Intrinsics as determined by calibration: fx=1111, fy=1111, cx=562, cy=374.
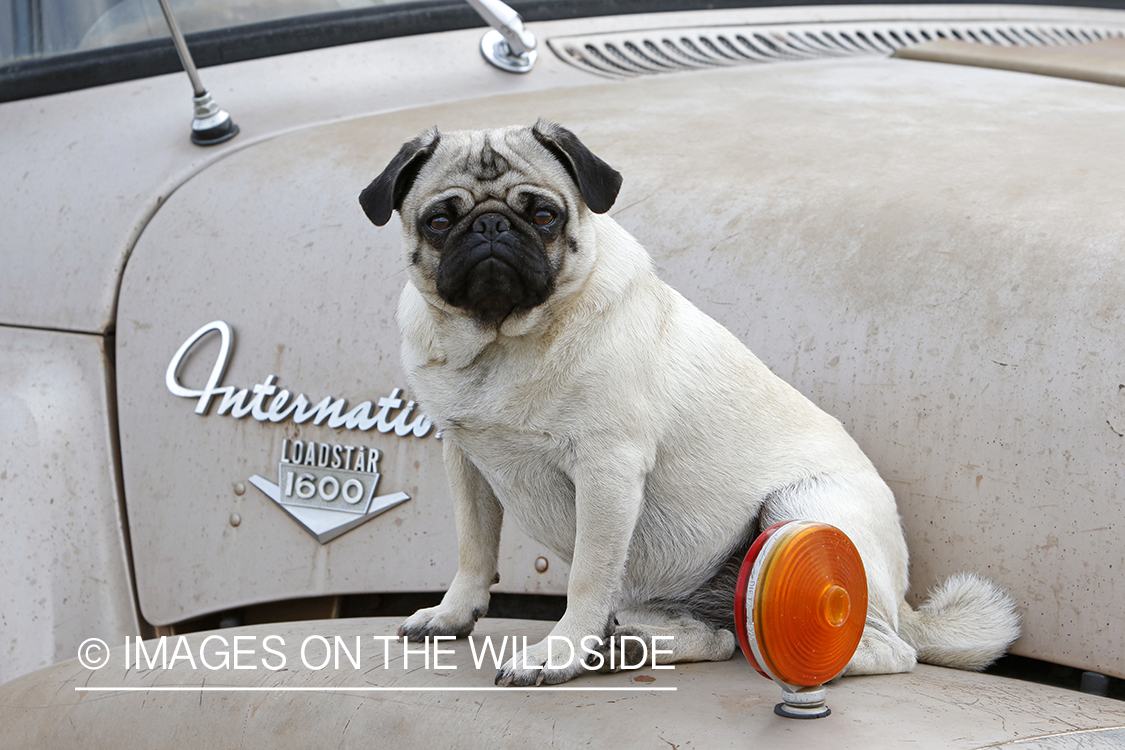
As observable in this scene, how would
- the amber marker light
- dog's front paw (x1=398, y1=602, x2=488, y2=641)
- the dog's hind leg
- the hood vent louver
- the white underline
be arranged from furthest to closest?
the hood vent louver < dog's front paw (x1=398, y1=602, x2=488, y2=641) < the dog's hind leg < the white underline < the amber marker light

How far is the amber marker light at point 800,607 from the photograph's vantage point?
3.98 feet

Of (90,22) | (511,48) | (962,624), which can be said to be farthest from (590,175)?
Result: (90,22)

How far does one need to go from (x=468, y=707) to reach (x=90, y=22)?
184cm

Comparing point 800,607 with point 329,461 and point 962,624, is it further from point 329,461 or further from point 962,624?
point 329,461

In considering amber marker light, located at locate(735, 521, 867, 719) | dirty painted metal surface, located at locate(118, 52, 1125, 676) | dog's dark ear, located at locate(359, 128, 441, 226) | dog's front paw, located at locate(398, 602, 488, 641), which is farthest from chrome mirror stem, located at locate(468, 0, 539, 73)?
amber marker light, located at locate(735, 521, 867, 719)

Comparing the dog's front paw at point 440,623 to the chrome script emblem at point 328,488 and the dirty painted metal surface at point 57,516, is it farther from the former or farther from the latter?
the dirty painted metal surface at point 57,516

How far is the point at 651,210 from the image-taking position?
1875mm

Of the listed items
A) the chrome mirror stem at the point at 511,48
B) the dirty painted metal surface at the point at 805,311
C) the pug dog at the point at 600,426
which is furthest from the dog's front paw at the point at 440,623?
the chrome mirror stem at the point at 511,48

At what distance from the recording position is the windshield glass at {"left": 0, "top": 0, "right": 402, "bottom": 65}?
2.42m

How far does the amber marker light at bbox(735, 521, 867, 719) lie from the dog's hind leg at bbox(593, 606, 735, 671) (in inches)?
12.0

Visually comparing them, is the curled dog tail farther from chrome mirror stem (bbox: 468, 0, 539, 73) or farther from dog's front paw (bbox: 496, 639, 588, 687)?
chrome mirror stem (bbox: 468, 0, 539, 73)

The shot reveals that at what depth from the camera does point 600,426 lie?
150cm

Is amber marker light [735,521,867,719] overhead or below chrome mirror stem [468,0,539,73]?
below

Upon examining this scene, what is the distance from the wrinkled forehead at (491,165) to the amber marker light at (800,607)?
0.62 meters
